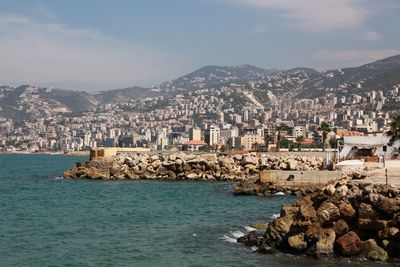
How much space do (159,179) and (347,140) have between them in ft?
58.6

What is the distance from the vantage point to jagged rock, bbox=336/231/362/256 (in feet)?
67.9

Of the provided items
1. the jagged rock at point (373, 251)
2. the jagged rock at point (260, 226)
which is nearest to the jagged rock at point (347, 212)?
the jagged rock at point (373, 251)

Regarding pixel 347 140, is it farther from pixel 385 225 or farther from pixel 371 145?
pixel 385 225

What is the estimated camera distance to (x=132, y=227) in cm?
2848

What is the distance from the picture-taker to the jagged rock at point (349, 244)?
20.7 meters

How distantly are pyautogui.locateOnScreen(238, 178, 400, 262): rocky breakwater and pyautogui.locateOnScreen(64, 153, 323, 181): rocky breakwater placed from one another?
33.7 metres

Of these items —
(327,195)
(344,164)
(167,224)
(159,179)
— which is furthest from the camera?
(159,179)

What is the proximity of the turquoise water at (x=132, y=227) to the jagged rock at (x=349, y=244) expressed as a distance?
2.24ft

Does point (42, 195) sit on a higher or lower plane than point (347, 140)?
lower

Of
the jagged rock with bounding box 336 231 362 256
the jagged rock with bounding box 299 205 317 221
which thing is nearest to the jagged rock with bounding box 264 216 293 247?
the jagged rock with bounding box 299 205 317 221

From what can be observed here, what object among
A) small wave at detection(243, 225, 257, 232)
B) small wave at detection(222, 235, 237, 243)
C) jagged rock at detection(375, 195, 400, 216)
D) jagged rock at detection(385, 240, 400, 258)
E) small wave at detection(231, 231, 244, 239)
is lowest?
small wave at detection(222, 235, 237, 243)

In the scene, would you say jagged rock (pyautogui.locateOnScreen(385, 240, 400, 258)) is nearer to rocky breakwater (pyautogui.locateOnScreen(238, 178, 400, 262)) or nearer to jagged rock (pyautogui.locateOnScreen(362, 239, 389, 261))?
rocky breakwater (pyautogui.locateOnScreen(238, 178, 400, 262))

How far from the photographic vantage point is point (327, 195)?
26.0m

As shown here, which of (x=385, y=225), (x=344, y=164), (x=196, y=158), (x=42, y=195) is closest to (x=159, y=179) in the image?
(x=196, y=158)
